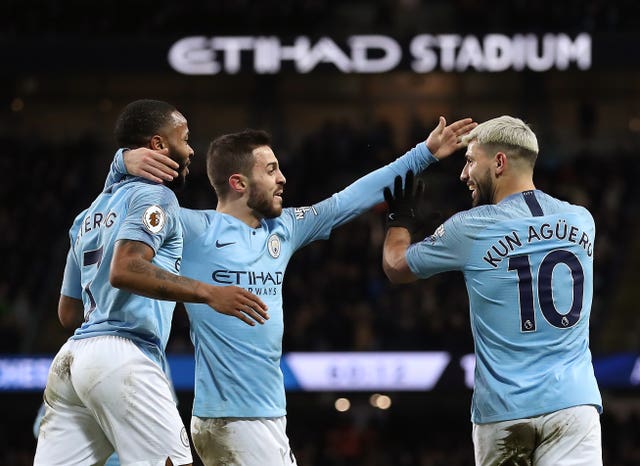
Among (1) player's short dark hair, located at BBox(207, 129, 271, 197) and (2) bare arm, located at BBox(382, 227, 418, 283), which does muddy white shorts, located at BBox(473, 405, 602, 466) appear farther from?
(1) player's short dark hair, located at BBox(207, 129, 271, 197)

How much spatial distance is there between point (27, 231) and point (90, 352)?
15712 millimetres

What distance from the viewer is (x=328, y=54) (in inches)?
822

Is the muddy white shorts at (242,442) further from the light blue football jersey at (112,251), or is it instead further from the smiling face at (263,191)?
the smiling face at (263,191)

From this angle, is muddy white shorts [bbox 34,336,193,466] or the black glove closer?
muddy white shorts [bbox 34,336,193,466]

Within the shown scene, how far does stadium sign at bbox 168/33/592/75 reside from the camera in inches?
808

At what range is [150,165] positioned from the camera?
16.3ft

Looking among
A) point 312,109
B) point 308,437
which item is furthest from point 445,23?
point 308,437

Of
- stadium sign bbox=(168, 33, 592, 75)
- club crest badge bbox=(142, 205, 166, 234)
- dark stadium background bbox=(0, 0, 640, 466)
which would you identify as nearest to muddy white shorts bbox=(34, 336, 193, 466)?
club crest badge bbox=(142, 205, 166, 234)

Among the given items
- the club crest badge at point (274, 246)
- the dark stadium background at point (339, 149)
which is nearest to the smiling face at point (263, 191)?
the club crest badge at point (274, 246)

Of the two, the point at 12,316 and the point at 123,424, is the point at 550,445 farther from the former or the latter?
the point at 12,316

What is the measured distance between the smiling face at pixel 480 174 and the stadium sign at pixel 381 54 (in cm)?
1553

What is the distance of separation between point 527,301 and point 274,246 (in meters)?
1.34

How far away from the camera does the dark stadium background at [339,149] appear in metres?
17.3

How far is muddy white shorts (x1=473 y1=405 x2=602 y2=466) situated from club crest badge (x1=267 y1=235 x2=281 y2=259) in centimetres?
139
